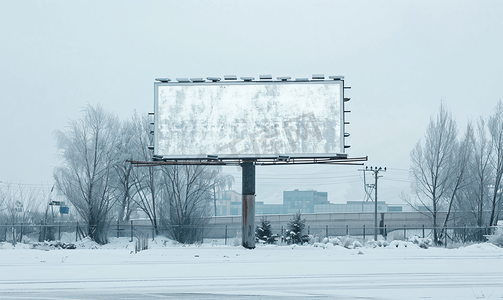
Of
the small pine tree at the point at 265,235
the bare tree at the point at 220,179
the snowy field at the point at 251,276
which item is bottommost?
the small pine tree at the point at 265,235

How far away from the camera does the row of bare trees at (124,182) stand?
3819cm

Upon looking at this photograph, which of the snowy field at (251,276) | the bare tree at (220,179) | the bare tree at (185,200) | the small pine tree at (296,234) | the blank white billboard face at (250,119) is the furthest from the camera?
the bare tree at (220,179)

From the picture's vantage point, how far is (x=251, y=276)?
531 inches

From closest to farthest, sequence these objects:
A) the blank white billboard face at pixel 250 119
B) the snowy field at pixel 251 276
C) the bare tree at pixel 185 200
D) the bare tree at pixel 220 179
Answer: the snowy field at pixel 251 276 < the blank white billboard face at pixel 250 119 < the bare tree at pixel 185 200 < the bare tree at pixel 220 179

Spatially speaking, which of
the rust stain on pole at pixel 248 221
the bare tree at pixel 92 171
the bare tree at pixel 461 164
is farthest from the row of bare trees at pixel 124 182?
the bare tree at pixel 461 164

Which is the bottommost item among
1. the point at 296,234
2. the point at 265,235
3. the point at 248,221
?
the point at 265,235

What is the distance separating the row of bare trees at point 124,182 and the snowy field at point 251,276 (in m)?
17.3

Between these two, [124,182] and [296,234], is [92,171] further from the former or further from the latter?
[296,234]

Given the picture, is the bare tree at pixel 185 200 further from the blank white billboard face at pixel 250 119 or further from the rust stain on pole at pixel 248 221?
the blank white billboard face at pixel 250 119

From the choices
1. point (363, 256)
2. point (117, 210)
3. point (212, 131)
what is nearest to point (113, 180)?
point (117, 210)

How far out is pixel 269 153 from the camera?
2472 cm

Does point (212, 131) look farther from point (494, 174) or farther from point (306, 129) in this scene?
point (494, 174)

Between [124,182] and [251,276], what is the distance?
32.5 meters

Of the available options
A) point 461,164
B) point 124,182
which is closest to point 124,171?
point 124,182
